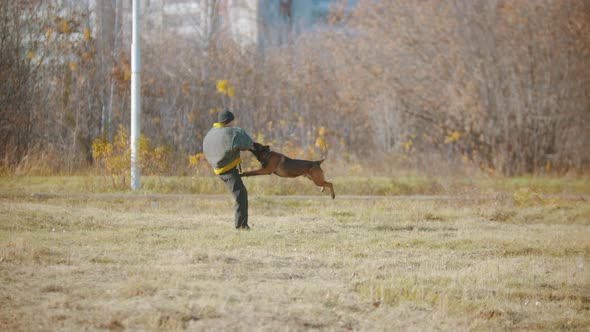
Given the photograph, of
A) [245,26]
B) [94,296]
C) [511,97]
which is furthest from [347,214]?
[245,26]

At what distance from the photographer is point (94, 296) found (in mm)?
7289

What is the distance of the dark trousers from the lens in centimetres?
1131

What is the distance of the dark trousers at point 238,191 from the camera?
37.1 ft

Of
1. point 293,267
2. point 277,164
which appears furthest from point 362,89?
point 293,267

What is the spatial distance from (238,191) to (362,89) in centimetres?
1679

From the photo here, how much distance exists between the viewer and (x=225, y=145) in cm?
1098

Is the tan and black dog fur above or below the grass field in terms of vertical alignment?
above

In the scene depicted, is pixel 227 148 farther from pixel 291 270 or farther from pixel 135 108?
pixel 135 108

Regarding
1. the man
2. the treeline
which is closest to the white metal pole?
the treeline

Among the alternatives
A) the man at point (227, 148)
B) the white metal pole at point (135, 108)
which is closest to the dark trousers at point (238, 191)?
the man at point (227, 148)

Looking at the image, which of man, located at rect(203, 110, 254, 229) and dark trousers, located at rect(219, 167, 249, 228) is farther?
dark trousers, located at rect(219, 167, 249, 228)

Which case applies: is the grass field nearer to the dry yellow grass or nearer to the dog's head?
the dry yellow grass

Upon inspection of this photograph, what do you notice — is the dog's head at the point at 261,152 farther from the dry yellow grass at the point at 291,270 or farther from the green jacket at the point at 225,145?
the dry yellow grass at the point at 291,270

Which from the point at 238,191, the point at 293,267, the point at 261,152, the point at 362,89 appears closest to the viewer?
the point at 293,267
